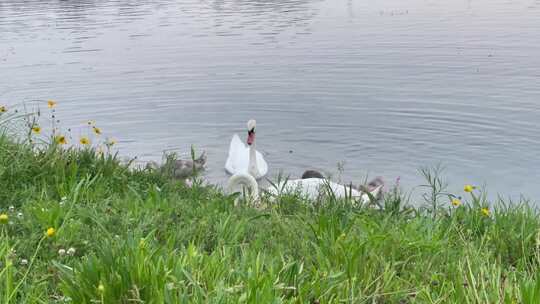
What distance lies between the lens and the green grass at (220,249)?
129 inches

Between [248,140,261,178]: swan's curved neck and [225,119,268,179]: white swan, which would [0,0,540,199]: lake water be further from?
[248,140,261,178]: swan's curved neck

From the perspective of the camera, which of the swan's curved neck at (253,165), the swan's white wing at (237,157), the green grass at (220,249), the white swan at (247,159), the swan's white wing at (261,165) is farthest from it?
the swan's white wing at (237,157)

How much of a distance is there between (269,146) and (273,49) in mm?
10980

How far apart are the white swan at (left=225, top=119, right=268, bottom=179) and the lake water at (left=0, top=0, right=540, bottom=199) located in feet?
1.01

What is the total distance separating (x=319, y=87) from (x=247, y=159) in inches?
243

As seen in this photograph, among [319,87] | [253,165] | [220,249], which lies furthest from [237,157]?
[220,249]

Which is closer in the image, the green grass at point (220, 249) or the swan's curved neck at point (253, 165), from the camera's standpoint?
the green grass at point (220, 249)

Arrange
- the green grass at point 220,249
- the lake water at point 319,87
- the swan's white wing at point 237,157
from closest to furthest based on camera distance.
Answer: the green grass at point 220,249 → the swan's white wing at point 237,157 → the lake water at point 319,87

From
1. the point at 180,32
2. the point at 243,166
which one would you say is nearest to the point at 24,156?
the point at 243,166

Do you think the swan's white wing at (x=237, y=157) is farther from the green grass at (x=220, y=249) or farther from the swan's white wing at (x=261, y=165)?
the green grass at (x=220, y=249)

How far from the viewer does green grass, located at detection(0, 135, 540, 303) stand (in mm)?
3271

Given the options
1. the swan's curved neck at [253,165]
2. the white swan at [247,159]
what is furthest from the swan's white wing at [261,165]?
the swan's curved neck at [253,165]

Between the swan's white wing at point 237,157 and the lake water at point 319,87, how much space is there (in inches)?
12.6

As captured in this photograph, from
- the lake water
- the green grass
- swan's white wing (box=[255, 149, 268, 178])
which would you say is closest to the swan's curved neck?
swan's white wing (box=[255, 149, 268, 178])
